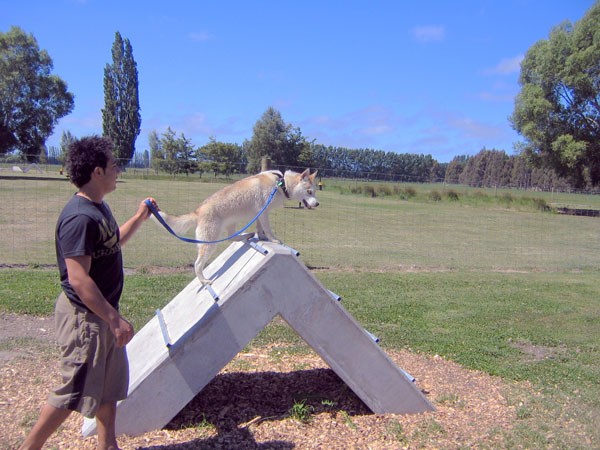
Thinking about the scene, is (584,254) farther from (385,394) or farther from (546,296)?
(385,394)

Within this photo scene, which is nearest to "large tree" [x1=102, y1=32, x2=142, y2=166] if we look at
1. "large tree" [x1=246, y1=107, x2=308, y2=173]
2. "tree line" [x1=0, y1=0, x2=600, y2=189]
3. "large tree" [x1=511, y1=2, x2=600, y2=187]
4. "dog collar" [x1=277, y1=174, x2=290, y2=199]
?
"tree line" [x1=0, y1=0, x2=600, y2=189]

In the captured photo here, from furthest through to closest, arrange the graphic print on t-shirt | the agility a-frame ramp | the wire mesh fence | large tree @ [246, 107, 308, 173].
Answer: large tree @ [246, 107, 308, 173]
the wire mesh fence
the agility a-frame ramp
the graphic print on t-shirt

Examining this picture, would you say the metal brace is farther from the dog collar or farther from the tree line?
the tree line

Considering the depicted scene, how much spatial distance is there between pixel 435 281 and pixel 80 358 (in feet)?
30.9

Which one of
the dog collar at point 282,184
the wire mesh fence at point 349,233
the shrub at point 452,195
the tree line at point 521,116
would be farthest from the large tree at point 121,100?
the dog collar at point 282,184

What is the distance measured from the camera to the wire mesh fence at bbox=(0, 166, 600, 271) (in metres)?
14.0

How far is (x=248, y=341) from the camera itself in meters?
4.37

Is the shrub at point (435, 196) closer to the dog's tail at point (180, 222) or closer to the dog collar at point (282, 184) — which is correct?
the dog collar at point (282, 184)

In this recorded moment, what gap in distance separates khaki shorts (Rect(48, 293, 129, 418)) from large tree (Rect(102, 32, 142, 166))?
68.9 metres

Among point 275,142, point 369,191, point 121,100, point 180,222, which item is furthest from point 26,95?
point 180,222

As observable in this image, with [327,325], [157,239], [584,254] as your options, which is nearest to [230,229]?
[327,325]

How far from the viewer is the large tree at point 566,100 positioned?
37000 mm

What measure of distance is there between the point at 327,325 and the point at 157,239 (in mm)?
12401

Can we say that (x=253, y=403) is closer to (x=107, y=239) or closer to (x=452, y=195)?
(x=107, y=239)
